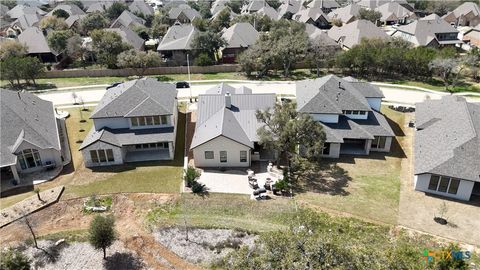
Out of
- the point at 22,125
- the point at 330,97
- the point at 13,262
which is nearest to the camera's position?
the point at 13,262

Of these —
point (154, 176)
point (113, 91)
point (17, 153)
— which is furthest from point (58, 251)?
point (113, 91)

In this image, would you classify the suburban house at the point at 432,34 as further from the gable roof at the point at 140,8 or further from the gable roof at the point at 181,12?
the gable roof at the point at 140,8

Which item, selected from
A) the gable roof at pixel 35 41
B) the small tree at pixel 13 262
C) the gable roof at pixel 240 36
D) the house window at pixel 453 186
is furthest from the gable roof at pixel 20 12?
the house window at pixel 453 186

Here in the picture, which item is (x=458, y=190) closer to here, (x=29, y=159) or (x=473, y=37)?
(x=29, y=159)

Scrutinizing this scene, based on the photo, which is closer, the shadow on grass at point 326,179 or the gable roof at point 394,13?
the shadow on grass at point 326,179

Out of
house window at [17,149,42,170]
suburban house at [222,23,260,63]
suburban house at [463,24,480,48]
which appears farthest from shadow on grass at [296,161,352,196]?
suburban house at [463,24,480,48]

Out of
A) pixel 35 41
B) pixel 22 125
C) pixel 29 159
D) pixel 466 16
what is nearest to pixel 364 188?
pixel 29 159

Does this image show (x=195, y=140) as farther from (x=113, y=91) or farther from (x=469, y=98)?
(x=469, y=98)
